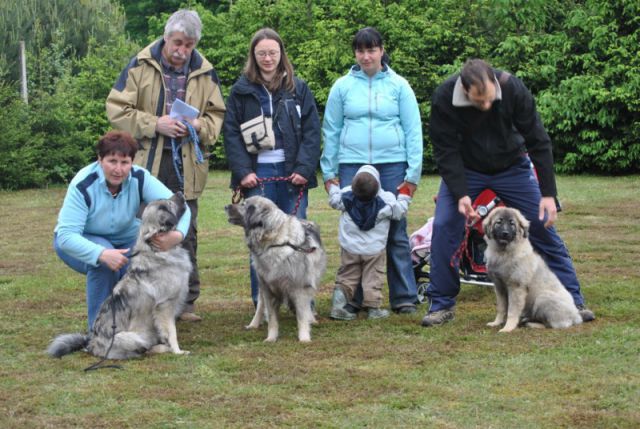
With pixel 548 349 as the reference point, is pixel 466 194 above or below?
above

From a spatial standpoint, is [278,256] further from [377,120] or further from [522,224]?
[522,224]

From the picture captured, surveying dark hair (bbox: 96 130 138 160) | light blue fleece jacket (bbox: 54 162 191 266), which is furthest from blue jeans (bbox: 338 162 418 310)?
dark hair (bbox: 96 130 138 160)

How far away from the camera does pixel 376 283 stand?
6.89 metres

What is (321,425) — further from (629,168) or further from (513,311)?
(629,168)

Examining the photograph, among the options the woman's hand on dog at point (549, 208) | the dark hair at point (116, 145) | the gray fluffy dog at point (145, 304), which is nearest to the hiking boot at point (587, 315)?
the woman's hand on dog at point (549, 208)

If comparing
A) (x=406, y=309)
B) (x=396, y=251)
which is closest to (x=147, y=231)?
(x=396, y=251)

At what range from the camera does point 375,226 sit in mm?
6824

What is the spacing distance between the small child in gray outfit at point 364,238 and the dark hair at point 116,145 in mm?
1613

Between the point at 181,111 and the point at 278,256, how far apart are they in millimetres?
1254

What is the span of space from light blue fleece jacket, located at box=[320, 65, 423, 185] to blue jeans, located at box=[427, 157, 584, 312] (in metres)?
0.45

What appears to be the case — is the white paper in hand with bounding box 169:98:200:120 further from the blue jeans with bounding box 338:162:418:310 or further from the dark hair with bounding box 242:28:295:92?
the blue jeans with bounding box 338:162:418:310

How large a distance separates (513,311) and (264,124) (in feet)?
7.06

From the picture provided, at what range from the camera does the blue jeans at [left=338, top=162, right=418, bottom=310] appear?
22.6 ft

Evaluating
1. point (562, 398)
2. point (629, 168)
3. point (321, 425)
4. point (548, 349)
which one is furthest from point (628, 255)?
point (629, 168)
